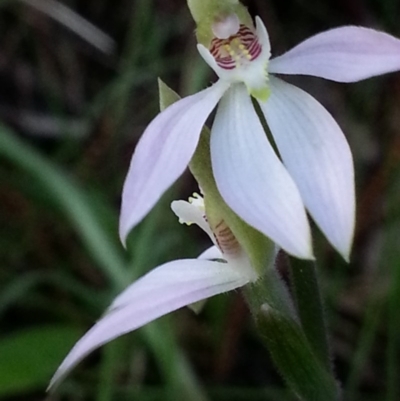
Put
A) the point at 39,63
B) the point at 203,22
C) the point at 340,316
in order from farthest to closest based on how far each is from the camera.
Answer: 1. the point at 39,63
2. the point at 340,316
3. the point at 203,22

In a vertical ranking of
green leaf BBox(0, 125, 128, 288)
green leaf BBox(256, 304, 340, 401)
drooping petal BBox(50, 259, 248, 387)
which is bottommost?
green leaf BBox(256, 304, 340, 401)

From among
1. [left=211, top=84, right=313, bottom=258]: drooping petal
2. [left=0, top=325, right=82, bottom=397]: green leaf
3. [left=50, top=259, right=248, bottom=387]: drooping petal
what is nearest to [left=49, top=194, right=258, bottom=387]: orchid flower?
[left=50, top=259, right=248, bottom=387]: drooping petal

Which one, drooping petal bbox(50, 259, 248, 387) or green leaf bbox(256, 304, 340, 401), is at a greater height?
drooping petal bbox(50, 259, 248, 387)

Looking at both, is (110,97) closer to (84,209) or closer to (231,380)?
(84,209)

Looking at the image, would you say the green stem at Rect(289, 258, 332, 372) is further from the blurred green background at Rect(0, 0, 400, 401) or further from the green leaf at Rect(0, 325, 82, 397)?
the green leaf at Rect(0, 325, 82, 397)

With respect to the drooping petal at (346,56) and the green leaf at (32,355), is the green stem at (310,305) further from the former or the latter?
the green leaf at (32,355)

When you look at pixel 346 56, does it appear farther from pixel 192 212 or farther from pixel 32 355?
pixel 32 355

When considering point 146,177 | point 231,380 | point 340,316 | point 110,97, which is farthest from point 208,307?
point 146,177
